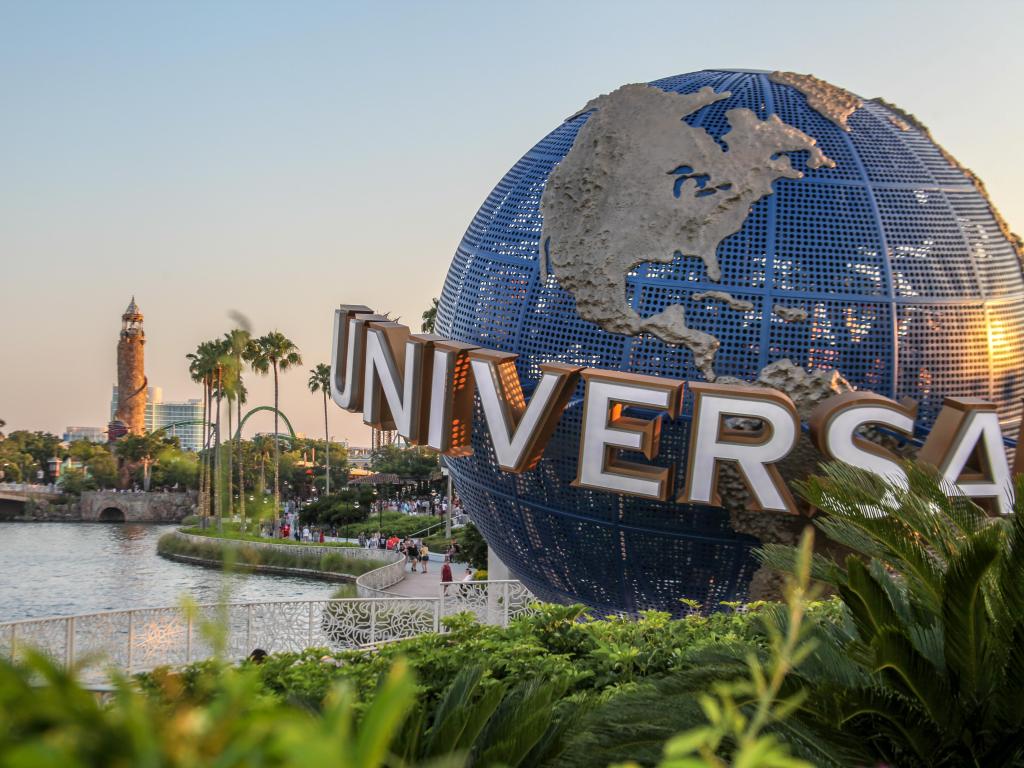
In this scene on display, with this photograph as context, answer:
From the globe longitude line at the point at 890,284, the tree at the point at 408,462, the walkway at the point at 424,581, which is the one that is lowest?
the walkway at the point at 424,581

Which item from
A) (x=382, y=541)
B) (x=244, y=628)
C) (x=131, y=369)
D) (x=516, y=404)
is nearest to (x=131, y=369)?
(x=131, y=369)

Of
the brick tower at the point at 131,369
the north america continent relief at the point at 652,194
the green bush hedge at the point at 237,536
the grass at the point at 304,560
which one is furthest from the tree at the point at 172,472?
the north america continent relief at the point at 652,194

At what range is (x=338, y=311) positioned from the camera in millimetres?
15914

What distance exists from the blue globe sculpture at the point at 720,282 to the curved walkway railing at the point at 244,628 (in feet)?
5.66

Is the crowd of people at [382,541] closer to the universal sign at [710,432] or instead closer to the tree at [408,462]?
the tree at [408,462]

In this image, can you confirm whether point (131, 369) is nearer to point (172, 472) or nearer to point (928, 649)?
point (172, 472)

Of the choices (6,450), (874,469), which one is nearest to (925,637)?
(874,469)

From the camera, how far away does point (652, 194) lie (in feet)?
43.9

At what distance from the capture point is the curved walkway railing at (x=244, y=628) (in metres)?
15.0

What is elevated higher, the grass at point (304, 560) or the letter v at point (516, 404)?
the letter v at point (516, 404)

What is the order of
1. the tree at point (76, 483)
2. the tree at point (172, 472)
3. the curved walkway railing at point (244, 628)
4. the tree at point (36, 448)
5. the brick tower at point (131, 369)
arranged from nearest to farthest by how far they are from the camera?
1. the curved walkway railing at point (244, 628)
2. the tree at point (172, 472)
3. the tree at point (76, 483)
4. the tree at point (36, 448)
5. the brick tower at point (131, 369)

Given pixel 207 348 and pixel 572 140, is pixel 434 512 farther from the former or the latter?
pixel 572 140

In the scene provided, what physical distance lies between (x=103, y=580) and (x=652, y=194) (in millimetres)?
34529

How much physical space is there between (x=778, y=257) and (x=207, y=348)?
52229 millimetres
